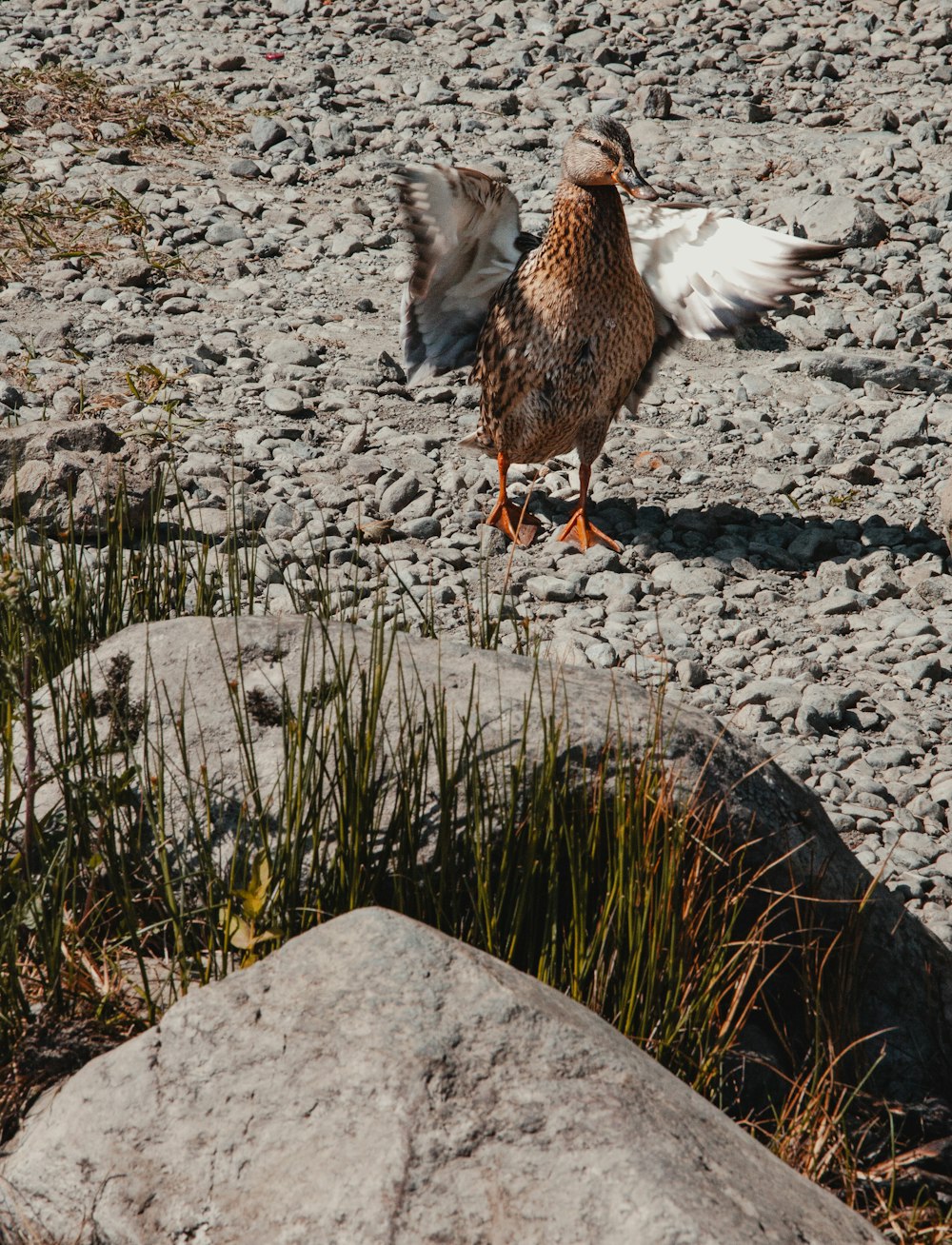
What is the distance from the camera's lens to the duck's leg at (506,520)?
543 cm

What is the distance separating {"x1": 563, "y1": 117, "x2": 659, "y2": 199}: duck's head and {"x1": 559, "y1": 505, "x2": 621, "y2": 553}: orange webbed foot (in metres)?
1.22

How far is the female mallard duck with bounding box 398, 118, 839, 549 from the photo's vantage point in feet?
16.6

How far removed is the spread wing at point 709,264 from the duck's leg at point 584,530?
84cm

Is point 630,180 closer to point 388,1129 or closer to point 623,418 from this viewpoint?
point 623,418

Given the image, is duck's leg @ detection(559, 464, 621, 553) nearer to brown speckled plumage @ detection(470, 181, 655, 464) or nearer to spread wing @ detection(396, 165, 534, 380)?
brown speckled plumage @ detection(470, 181, 655, 464)

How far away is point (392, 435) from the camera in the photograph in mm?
6020

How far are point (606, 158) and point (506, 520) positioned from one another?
142 centimetres

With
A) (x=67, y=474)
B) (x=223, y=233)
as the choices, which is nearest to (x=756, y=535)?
(x=67, y=474)

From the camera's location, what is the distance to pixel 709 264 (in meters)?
5.60

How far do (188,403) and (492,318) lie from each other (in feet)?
4.90

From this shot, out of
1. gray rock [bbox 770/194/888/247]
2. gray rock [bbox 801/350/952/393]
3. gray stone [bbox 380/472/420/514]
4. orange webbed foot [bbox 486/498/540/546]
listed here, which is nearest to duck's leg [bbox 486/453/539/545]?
orange webbed foot [bbox 486/498/540/546]

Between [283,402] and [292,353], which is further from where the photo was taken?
[292,353]

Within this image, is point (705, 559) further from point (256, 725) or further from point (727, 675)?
point (256, 725)

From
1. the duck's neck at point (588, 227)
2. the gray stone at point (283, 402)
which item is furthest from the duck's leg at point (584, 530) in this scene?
the gray stone at point (283, 402)
